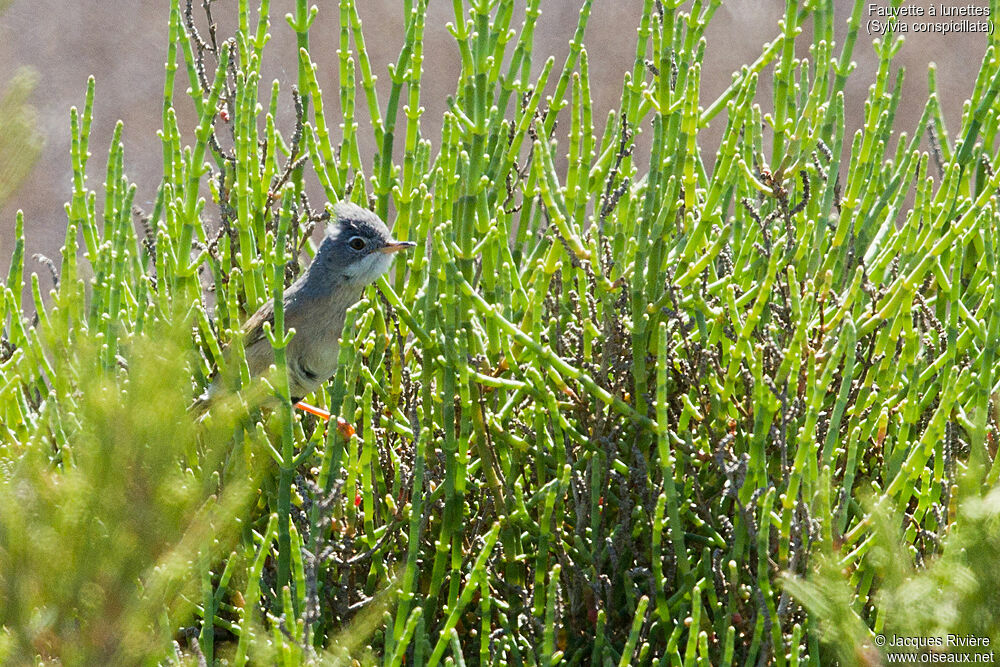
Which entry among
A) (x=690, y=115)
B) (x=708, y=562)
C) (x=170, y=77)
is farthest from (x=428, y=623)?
(x=170, y=77)

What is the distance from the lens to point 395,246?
206 cm

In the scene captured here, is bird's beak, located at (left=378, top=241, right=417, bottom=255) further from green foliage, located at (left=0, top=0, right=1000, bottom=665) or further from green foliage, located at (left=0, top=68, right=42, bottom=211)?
green foliage, located at (left=0, top=68, right=42, bottom=211)

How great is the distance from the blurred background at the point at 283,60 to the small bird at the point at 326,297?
1.72 m

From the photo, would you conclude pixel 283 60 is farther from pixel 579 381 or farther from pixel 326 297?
pixel 579 381

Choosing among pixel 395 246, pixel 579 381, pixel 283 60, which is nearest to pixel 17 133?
pixel 579 381

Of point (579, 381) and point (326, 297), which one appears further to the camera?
point (326, 297)

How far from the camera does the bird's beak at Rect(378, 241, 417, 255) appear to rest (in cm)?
200

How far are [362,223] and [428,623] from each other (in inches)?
32.7

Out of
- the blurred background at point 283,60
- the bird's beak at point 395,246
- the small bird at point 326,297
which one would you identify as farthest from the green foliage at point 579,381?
the blurred background at point 283,60

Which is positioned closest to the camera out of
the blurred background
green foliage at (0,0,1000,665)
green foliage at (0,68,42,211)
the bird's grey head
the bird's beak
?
green foliage at (0,68,42,211)

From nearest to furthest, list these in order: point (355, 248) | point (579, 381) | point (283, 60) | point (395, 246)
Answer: point (579, 381) → point (395, 246) → point (355, 248) → point (283, 60)

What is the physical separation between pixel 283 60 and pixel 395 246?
255cm

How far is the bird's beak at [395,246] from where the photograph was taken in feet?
6.56

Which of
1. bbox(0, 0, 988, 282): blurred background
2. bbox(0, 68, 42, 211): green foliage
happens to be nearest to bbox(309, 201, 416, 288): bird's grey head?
bbox(0, 68, 42, 211): green foliage
